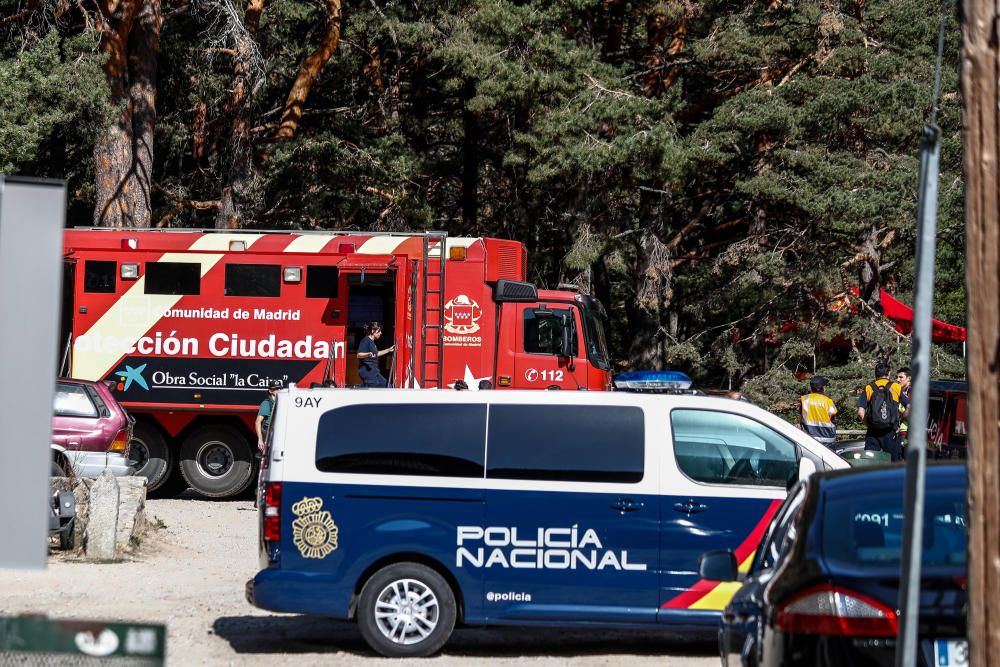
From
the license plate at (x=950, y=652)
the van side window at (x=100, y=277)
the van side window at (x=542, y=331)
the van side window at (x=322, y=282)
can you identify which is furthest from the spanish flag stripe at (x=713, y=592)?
the van side window at (x=100, y=277)

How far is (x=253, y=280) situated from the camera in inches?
711

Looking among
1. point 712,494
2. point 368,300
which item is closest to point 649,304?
point 368,300

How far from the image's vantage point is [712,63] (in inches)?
1187

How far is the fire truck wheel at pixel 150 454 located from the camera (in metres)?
→ 18.3

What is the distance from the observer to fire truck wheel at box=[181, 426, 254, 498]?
60.4ft

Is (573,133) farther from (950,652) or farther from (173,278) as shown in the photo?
(950,652)

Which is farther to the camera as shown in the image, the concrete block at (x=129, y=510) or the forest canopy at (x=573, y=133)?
the forest canopy at (x=573, y=133)

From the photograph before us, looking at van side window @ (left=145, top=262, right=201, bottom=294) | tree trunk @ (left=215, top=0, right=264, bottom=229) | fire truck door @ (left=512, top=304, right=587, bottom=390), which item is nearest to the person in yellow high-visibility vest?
fire truck door @ (left=512, top=304, right=587, bottom=390)

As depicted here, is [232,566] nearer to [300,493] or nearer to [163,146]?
[300,493]

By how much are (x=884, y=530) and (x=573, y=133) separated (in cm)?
2093

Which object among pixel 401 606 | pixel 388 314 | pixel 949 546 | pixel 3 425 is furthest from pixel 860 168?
pixel 3 425

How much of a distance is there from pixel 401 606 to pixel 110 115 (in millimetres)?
16398

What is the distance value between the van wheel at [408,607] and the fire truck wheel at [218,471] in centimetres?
994

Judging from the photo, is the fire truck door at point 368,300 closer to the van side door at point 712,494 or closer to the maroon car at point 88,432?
the maroon car at point 88,432
